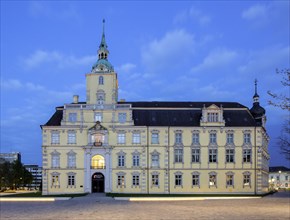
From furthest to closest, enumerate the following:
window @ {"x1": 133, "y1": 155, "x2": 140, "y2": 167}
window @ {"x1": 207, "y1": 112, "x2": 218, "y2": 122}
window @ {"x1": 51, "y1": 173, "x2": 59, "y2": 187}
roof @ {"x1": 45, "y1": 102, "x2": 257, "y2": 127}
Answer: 1. roof @ {"x1": 45, "y1": 102, "x2": 257, "y2": 127}
2. window @ {"x1": 207, "y1": 112, "x2": 218, "y2": 122}
3. window @ {"x1": 133, "y1": 155, "x2": 140, "y2": 167}
4. window @ {"x1": 51, "y1": 173, "x2": 59, "y2": 187}

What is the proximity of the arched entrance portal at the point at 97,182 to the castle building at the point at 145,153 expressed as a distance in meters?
0.15

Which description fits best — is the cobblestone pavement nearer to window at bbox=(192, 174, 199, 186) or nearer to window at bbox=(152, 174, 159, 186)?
window at bbox=(152, 174, 159, 186)

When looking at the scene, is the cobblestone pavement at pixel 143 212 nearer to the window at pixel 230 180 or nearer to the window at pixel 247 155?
the window at pixel 230 180

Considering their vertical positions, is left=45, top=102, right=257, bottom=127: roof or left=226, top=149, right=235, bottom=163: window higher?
left=45, top=102, right=257, bottom=127: roof

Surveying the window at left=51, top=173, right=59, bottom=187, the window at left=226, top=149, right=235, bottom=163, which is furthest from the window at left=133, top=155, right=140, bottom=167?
the window at left=226, top=149, right=235, bottom=163

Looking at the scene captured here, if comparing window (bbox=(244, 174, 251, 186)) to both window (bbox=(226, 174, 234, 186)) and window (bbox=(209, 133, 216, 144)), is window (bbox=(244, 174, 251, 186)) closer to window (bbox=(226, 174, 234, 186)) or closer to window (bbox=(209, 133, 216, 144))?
window (bbox=(226, 174, 234, 186))

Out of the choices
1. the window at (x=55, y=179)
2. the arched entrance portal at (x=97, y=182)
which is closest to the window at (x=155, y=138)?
the arched entrance portal at (x=97, y=182)

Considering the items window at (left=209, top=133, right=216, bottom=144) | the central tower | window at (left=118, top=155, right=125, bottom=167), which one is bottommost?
window at (left=118, top=155, right=125, bottom=167)

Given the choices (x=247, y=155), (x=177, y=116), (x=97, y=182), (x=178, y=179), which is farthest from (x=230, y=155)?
(x=97, y=182)

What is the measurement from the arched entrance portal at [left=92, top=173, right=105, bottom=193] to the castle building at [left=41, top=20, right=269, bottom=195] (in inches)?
6.0

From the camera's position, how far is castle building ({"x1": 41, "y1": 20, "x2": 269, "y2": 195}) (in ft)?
213

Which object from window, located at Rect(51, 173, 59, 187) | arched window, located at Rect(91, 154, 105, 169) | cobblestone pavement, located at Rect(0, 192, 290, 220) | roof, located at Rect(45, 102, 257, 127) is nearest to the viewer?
cobblestone pavement, located at Rect(0, 192, 290, 220)

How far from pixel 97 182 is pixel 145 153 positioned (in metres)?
8.55

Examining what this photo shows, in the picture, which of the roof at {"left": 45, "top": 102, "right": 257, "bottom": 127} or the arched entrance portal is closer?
the arched entrance portal
